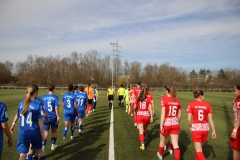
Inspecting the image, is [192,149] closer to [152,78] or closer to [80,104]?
[80,104]

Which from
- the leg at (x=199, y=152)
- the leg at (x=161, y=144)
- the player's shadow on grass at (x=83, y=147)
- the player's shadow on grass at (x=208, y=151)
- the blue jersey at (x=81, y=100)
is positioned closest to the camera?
the leg at (x=199, y=152)

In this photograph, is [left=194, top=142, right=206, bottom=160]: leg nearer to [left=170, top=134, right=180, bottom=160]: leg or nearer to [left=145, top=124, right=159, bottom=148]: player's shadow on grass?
[left=170, top=134, right=180, bottom=160]: leg

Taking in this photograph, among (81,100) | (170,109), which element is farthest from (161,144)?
(81,100)

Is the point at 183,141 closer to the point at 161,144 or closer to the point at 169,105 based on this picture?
the point at 161,144

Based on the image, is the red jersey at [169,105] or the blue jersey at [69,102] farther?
the blue jersey at [69,102]

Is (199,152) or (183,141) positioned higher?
(199,152)

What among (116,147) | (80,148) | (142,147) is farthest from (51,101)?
(142,147)

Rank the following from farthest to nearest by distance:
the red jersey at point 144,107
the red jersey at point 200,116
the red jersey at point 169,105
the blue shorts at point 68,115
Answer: the blue shorts at point 68,115
the red jersey at point 144,107
the red jersey at point 169,105
the red jersey at point 200,116

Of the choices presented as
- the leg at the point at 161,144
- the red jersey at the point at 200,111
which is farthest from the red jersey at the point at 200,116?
the leg at the point at 161,144

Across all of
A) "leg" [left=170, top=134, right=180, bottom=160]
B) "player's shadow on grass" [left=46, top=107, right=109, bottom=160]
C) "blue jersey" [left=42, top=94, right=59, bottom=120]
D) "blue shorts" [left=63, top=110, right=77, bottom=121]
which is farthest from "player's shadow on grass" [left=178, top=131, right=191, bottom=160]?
"blue jersey" [left=42, top=94, right=59, bottom=120]

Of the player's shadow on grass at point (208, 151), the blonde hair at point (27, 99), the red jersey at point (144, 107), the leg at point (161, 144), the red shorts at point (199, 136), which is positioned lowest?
the player's shadow on grass at point (208, 151)

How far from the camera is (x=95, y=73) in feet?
259

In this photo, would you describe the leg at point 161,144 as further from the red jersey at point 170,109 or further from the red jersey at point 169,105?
the red jersey at point 169,105

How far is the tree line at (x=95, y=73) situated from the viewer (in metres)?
74.0
